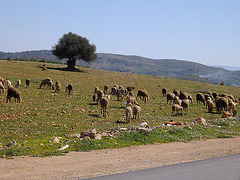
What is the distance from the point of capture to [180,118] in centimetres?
2402

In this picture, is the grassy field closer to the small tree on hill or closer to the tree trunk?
the tree trunk

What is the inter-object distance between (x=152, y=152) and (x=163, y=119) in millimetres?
9811

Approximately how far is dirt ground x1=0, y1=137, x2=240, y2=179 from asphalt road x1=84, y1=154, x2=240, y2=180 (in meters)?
0.53

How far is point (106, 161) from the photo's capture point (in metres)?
11.2

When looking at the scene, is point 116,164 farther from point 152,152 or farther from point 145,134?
point 145,134

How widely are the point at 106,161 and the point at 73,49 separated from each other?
51.4 metres

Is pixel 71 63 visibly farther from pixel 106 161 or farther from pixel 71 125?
pixel 106 161

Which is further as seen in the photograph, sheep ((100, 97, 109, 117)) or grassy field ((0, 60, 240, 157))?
sheep ((100, 97, 109, 117))

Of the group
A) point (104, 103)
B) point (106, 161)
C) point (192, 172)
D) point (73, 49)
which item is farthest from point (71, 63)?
point (192, 172)

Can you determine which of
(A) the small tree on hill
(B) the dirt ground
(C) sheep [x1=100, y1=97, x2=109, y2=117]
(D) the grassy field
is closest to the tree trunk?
(A) the small tree on hill

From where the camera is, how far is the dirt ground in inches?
375

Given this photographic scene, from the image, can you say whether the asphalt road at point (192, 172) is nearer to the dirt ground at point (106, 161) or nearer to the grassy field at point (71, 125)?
the dirt ground at point (106, 161)

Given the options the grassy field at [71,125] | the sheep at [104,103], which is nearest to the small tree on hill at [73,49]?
the grassy field at [71,125]

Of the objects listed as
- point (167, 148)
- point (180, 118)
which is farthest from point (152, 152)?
point (180, 118)
